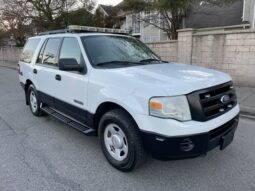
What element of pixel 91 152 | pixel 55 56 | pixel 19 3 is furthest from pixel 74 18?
pixel 91 152

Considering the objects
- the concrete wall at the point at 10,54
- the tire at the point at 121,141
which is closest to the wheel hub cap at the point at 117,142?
the tire at the point at 121,141

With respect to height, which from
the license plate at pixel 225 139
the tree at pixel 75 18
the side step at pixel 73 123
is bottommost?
the side step at pixel 73 123

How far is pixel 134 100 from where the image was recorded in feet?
8.53

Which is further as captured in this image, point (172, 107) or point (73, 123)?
point (73, 123)

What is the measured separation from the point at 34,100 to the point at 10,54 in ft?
76.8

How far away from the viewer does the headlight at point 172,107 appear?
243 centimetres

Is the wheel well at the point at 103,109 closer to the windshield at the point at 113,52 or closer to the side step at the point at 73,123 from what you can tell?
the side step at the point at 73,123

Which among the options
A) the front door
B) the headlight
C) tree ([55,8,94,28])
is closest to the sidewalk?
the headlight

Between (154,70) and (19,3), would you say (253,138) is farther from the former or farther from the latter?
(19,3)

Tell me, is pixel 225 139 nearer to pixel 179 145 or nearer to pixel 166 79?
pixel 179 145

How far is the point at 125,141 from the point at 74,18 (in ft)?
65.6

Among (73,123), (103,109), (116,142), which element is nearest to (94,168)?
(116,142)

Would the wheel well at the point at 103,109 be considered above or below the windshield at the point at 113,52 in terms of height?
below

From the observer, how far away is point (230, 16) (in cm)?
1623
